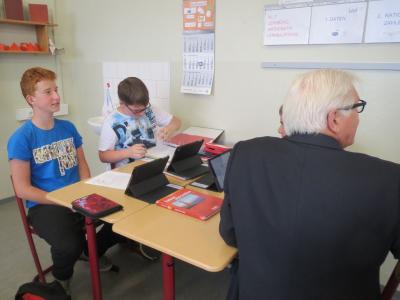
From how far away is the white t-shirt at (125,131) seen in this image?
6.96ft

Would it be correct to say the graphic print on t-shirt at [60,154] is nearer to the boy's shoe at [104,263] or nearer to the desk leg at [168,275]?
the boy's shoe at [104,263]

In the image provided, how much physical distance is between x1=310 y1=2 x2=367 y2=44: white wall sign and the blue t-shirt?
166 centimetres

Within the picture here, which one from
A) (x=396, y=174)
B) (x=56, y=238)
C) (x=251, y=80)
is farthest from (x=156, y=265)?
(x=396, y=174)

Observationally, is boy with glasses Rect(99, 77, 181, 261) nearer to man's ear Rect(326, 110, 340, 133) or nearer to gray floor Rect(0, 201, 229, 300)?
gray floor Rect(0, 201, 229, 300)

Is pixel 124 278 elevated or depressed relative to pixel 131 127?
depressed

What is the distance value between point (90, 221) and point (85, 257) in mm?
869

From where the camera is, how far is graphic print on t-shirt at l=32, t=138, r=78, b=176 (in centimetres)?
185

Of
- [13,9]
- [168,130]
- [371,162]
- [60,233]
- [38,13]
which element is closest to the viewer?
[371,162]

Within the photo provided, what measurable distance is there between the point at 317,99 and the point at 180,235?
0.68m

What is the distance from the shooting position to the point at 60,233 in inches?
66.7

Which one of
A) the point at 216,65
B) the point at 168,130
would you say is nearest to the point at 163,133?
the point at 168,130

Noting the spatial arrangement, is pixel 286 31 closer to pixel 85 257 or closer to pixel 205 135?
pixel 205 135

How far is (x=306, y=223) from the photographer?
0.90m

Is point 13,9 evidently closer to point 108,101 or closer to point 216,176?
point 108,101
